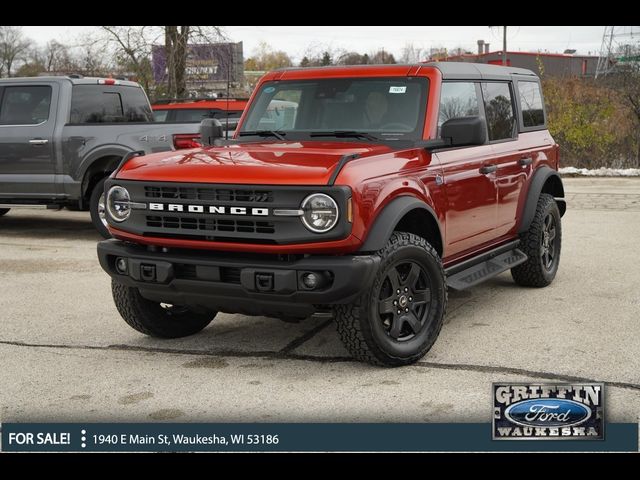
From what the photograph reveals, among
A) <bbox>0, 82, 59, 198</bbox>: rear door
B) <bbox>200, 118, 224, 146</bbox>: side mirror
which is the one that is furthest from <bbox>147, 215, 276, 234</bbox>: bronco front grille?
<bbox>0, 82, 59, 198</bbox>: rear door

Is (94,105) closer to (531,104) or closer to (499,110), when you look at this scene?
(531,104)

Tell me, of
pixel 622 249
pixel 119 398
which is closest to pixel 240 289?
pixel 119 398

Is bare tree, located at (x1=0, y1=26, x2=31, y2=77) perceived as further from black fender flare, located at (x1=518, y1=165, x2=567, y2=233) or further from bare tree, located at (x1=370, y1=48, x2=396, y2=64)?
black fender flare, located at (x1=518, y1=165, x2=567, y2=233)

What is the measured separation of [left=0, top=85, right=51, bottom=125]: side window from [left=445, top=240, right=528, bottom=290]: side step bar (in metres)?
6.37

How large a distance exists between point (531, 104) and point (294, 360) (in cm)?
374

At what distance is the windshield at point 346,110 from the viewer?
19.1 ft

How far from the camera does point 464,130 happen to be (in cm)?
Answer: 554

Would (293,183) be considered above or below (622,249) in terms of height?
above

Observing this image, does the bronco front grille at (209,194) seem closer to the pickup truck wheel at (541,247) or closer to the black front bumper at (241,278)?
the black front bumper at (241,278)

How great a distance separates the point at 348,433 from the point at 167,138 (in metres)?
7.08

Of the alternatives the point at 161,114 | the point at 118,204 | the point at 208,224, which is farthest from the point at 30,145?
the point at 208,224

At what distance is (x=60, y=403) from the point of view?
4.54m

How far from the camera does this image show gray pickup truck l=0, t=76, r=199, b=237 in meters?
10.4

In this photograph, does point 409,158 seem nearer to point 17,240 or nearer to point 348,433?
point 348,433
